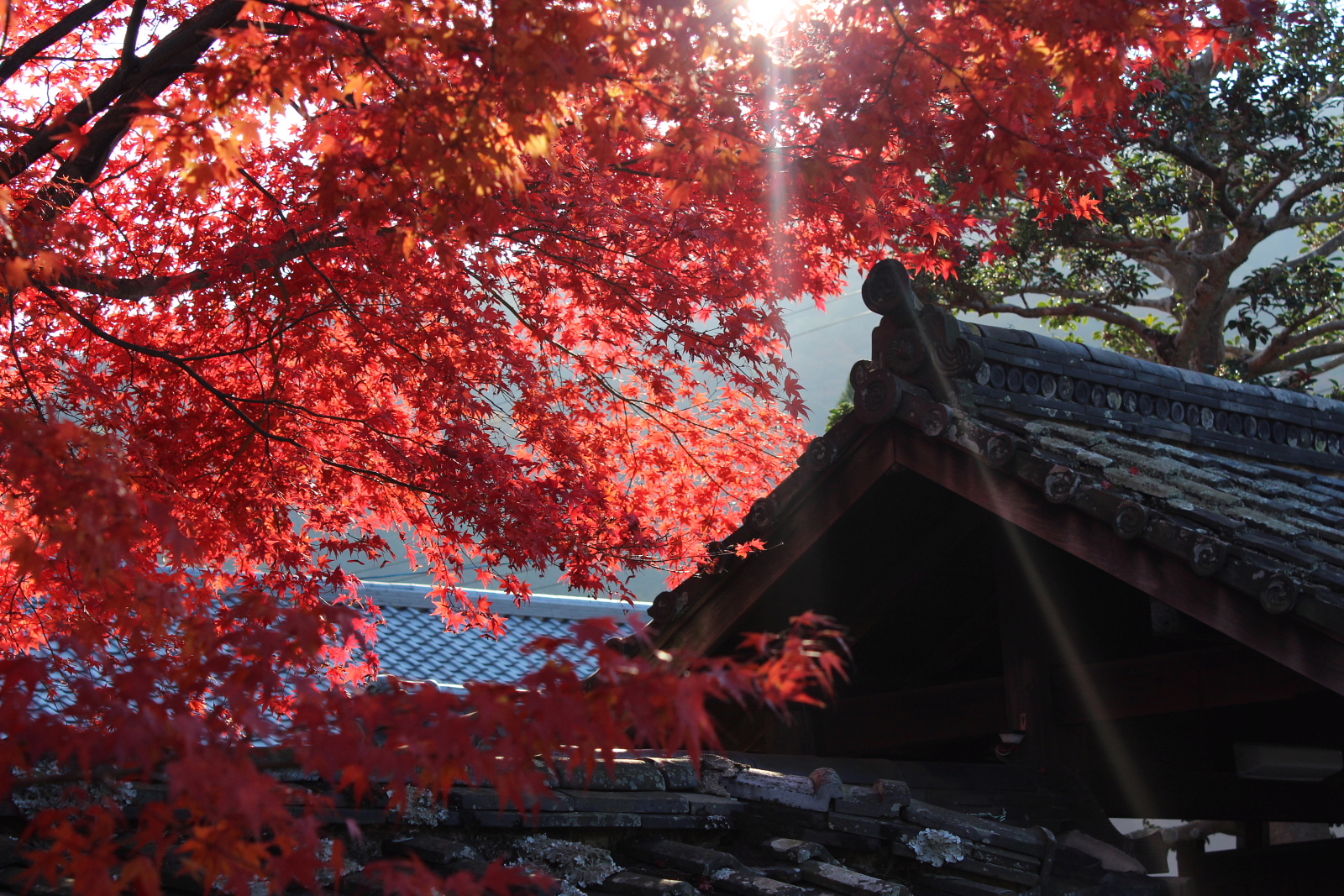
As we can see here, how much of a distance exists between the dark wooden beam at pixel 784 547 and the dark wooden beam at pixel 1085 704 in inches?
41.5

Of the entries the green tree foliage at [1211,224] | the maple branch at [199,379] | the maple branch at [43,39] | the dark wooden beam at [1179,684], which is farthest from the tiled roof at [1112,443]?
the green tree foliage at [1211,224]

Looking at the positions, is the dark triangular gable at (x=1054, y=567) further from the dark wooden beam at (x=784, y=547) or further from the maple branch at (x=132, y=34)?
the maple branch at (x=132, y=34)

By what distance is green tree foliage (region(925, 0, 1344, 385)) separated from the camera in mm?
11195

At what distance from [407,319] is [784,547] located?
3.05 metres

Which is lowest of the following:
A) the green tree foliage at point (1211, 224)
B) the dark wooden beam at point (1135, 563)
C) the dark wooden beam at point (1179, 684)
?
the dark wooden beam at point (1179, 684)

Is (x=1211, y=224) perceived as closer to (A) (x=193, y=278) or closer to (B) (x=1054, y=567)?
(B) (x=1054, y=567)

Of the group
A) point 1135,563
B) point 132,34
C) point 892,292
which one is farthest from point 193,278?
point 1135,563

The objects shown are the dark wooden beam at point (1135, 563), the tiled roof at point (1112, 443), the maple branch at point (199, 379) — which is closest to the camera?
the dark wooden beam at point (1135, 563)

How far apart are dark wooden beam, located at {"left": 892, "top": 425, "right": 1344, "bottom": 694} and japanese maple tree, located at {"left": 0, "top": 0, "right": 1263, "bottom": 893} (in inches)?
46.2

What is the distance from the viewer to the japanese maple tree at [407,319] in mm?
2285

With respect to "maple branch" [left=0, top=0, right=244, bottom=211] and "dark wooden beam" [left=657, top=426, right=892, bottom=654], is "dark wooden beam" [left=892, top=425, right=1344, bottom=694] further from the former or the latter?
"maple branch" [left=0, top=0, right=244, bottom=211]

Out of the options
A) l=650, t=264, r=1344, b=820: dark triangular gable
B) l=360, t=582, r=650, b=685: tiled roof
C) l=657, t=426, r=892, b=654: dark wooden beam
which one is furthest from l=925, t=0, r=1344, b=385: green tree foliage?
l=360, t=582, r=650, b=685: tiled roof

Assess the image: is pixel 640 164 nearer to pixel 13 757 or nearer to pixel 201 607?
pixel 201 607

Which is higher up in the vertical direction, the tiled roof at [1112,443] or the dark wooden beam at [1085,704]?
the tiled roof at [1112,443]
